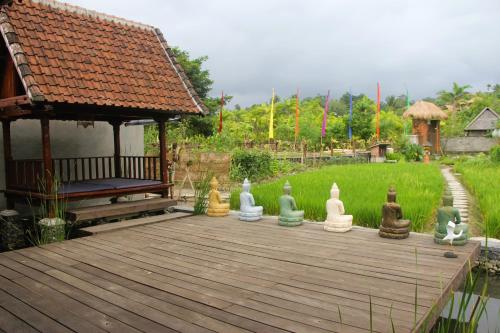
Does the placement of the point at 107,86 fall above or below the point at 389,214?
above

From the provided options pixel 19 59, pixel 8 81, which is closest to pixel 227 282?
pixel 19 59

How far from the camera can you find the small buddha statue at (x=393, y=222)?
519cm

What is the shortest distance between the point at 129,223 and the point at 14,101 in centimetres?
239

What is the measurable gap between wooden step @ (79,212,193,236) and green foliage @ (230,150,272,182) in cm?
703

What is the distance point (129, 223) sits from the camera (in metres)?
6.44

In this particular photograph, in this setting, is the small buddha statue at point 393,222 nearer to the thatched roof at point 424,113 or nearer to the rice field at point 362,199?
the rice field at point 362,199

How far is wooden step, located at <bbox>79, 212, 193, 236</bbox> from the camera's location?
5.95m

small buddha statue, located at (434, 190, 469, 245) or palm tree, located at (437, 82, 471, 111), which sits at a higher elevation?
palm tree, located at (437, 82, 471, 111)

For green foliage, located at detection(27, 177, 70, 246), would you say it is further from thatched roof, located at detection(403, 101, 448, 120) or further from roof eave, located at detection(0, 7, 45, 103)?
thatched roof, located at detection(403, 101, 448, 120)

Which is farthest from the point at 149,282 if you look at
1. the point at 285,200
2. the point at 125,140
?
the point at 125,140

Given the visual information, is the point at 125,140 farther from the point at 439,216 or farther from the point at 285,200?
the point at 439,216

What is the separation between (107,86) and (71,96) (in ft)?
2.50

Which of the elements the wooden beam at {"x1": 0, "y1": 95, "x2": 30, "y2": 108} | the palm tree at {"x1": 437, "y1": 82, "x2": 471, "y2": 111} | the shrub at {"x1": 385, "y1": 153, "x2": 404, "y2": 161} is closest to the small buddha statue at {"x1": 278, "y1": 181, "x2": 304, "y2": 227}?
the wooden beam at {"x1": 0, "y1": 95, "x2": 30, "y2": 108}

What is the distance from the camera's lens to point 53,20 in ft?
22.1
